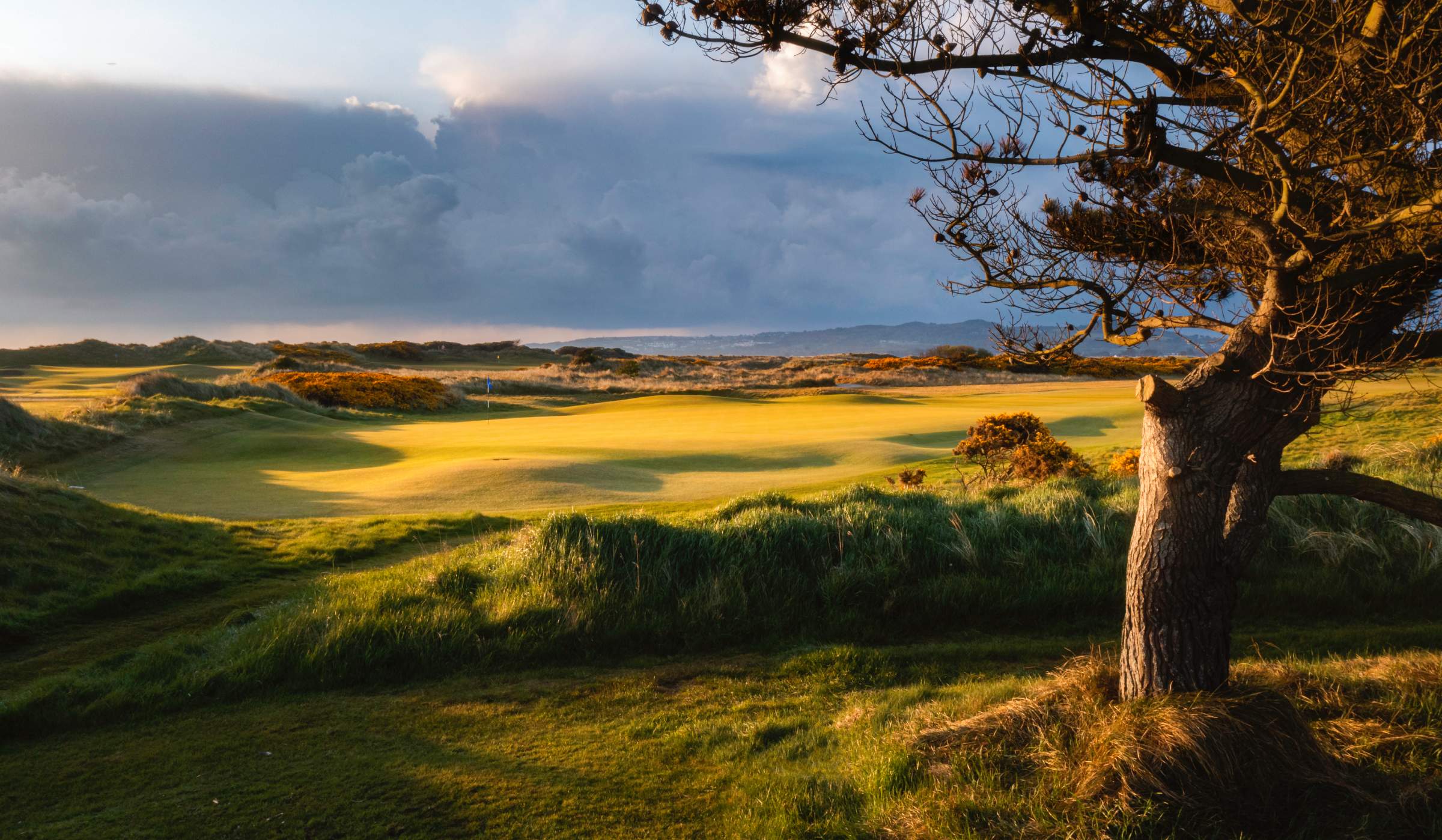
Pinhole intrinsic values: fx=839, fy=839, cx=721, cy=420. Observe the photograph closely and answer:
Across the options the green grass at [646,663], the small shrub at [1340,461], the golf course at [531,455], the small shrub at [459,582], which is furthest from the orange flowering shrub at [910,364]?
the small shrub at [459,582]

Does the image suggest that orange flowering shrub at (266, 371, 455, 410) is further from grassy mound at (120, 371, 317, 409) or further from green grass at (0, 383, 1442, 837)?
green grass at (0, 383, 1442, 837)

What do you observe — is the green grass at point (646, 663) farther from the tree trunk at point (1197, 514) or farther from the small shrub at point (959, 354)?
the small shrub at point (959, 354)

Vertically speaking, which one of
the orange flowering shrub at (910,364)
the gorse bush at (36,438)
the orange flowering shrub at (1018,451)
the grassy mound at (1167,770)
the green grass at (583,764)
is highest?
the orange flowering shrub at (910,364)

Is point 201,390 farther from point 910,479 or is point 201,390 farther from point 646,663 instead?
point 646,663

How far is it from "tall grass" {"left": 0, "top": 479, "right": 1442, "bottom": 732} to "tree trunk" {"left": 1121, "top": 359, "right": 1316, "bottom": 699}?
3244 millimetres

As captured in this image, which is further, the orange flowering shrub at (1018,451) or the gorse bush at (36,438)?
the gorse bush at (36,438)

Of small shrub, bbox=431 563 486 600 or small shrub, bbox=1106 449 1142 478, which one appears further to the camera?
small shrub, bbox=1106 449 1142 478

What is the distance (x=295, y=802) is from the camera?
14.1 feet

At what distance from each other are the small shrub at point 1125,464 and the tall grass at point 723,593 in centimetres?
421

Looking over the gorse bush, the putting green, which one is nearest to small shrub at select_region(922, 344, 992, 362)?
the putting green

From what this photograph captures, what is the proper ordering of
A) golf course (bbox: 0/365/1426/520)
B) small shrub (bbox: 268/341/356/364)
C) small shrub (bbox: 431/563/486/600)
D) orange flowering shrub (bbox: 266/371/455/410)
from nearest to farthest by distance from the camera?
small shrub (bbox: 431/563/486/600) < golf course (bbox: 0/365/1426/520) < orange flowering shrub (bbox: 266/371/455/410) < small shrub (bbox: 268/341/356/364)

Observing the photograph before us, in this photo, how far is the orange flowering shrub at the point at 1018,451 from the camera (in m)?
13.8

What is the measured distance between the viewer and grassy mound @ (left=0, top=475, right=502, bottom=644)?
24.9ft

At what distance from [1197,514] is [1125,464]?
11.0m
